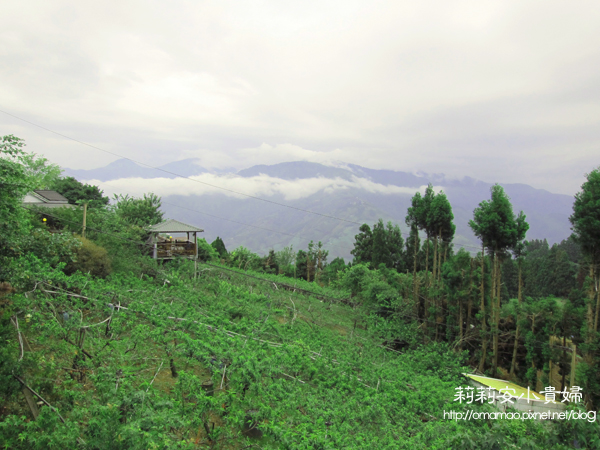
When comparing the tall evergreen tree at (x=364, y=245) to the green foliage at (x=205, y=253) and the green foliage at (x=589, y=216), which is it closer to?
the green foliage at (x=205, y=253)

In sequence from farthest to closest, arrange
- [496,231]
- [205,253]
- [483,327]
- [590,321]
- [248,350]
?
[205,253] < [483,327] < [496,231] < [590,321] < [248,350]

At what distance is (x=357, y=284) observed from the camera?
22.4 metres

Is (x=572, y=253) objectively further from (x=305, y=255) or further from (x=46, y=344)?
(x=46, y=344)

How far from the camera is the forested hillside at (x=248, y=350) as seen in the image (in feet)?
13.5

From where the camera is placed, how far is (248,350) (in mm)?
6551

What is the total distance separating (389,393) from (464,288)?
11.8m

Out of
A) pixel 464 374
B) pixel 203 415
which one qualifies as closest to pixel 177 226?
pixel 464 374

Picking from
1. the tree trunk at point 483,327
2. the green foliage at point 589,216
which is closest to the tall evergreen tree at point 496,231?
the tree trunk at point 483,327

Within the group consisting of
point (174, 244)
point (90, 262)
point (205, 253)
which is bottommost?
point (205, 253)

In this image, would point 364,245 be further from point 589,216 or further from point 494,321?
point 589,216

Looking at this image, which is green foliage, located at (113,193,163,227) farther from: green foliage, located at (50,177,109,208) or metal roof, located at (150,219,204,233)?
metal roof, located at (150,219,204,233)

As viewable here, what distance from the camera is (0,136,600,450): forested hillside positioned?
412 cm

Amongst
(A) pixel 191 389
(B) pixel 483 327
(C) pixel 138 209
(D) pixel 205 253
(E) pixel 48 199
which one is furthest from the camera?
(C) pixel 138 209

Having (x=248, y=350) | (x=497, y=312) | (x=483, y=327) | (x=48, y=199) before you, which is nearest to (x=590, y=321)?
(x=497, y=312)
